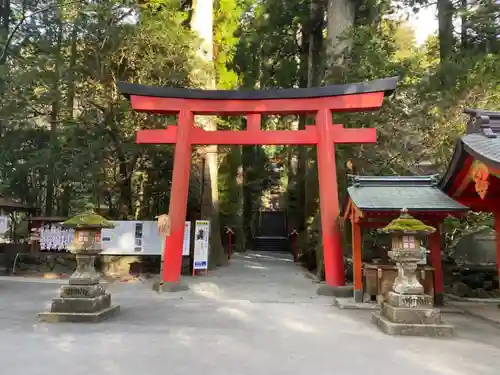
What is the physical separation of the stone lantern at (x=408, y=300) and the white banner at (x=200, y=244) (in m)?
7.27

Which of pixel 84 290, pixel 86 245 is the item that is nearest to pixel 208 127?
pixel 86 245

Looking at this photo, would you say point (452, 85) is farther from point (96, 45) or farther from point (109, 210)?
point (109, 210)

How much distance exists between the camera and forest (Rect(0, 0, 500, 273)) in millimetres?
12898

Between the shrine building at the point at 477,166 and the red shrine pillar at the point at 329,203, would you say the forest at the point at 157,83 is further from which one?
the shrine building at the point at 477,166

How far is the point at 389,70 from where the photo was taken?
44.6 ft

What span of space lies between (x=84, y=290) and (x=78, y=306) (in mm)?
277

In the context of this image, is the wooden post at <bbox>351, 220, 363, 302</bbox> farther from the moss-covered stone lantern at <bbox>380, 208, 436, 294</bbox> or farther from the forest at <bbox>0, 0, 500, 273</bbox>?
the forest at <bbox>0, 0, 500, 273</bbox>

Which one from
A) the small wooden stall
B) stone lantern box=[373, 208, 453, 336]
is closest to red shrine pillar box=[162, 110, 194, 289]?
the small wooden stall

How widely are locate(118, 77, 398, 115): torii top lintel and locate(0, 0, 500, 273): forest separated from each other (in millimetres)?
2242

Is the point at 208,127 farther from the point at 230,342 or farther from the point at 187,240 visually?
the point at 230,342

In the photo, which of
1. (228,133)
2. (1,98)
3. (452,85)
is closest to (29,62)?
(1,98)

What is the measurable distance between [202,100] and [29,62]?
20.2 feet

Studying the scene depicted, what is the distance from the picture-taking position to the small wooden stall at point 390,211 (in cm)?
905

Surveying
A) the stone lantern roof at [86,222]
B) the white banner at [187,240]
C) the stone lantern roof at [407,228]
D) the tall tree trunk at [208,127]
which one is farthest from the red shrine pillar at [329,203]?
the tall tree trunk at [208,127]
